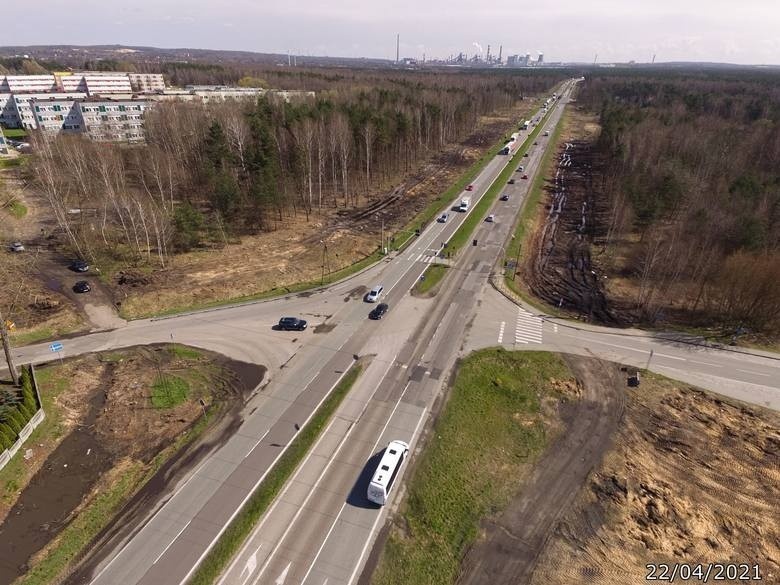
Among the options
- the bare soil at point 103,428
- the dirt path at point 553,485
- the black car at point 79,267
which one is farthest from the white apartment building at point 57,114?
the dirt path at point 553,485

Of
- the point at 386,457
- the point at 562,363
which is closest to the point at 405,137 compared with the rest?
the point at 562,363

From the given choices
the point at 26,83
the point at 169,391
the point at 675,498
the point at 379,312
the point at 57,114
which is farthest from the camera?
the point at 26,83

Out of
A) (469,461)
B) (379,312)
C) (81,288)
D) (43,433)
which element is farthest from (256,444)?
(81,288)

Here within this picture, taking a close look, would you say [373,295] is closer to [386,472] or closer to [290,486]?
[386,472]

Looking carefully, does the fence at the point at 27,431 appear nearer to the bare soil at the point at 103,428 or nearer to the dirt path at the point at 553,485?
the bare soil at the point at 103,428

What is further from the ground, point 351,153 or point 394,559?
point 351,153

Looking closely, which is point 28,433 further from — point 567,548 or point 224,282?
point 567,548

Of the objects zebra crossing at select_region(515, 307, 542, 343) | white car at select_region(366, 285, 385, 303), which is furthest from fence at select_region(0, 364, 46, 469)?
zebra crossing at select_region(515, 307, 542, 343)
